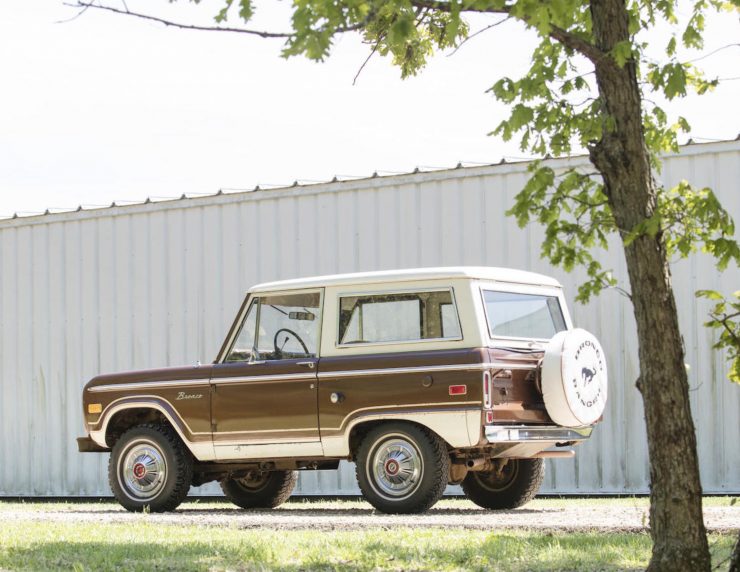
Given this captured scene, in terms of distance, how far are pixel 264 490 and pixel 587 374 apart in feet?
11.9

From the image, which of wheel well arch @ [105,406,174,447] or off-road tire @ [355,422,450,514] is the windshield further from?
wheel well arch @ [105,406,174,447]

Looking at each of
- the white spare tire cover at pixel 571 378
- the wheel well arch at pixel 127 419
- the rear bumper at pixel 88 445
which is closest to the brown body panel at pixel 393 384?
the white spare tire cover at pixel 571 378

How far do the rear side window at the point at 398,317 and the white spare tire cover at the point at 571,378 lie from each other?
31.1 inches

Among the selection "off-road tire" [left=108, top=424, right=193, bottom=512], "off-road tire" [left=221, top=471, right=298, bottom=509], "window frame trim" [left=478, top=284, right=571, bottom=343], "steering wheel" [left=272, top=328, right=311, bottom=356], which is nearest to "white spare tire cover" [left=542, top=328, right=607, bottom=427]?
"window frame trim" [left=478, top=284, right=571, bottom=343]

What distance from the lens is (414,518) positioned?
9.89 meters

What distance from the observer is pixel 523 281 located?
1123 centimetres

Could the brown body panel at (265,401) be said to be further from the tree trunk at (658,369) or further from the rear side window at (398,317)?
the tree trunk at (658,369)

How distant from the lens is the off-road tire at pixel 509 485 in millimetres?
11672

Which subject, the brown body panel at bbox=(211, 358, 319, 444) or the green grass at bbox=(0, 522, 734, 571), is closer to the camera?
the green grass at bbox=(0, 522, 734, 571)

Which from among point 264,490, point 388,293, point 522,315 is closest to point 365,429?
point 388,293

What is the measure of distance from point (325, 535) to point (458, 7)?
3.99 metres

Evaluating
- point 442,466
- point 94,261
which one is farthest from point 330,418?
point 94,261

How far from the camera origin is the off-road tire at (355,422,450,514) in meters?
10.3

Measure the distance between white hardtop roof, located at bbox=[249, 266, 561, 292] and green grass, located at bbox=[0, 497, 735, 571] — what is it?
2.45 metres
